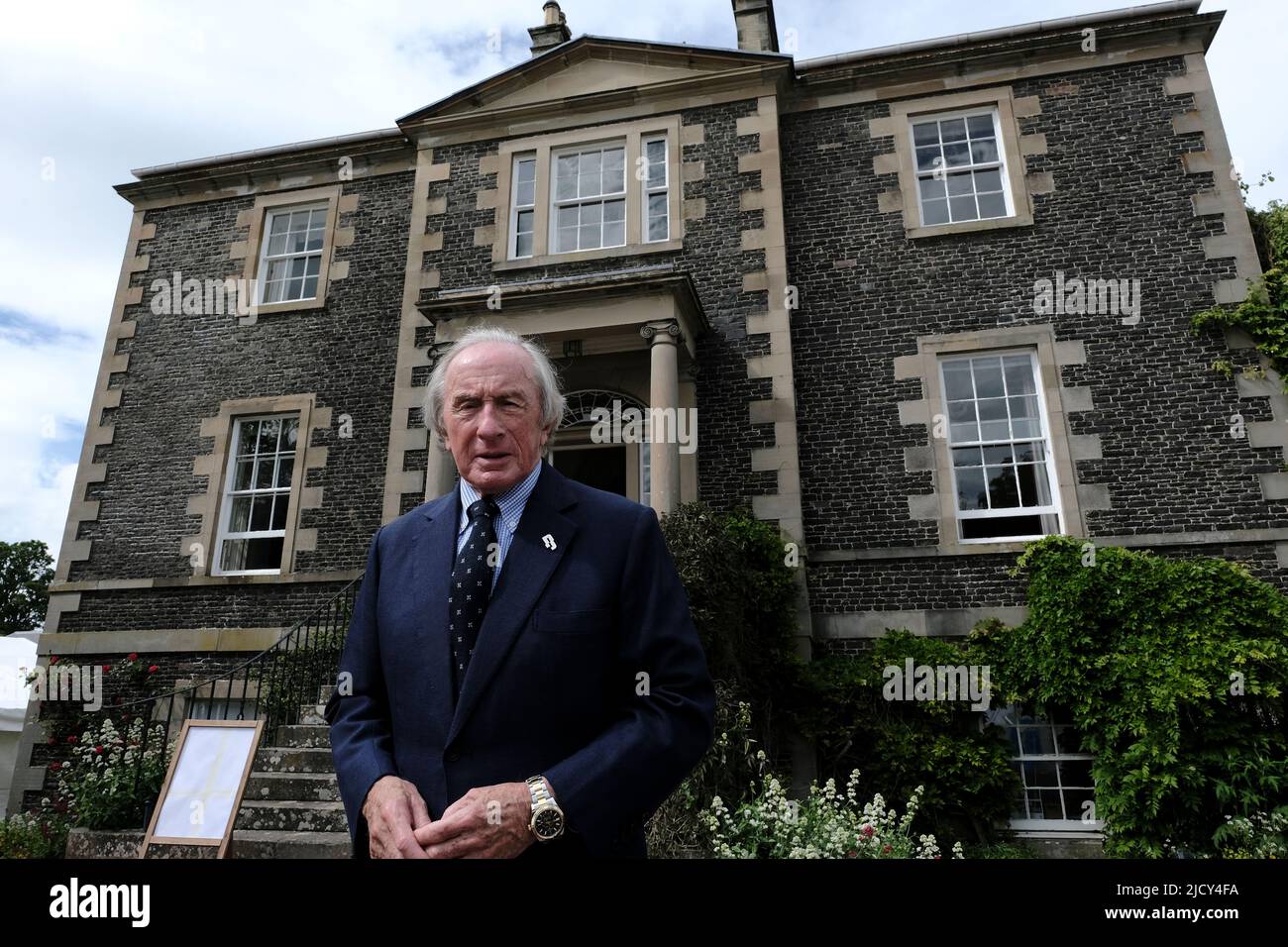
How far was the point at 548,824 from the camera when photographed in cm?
157

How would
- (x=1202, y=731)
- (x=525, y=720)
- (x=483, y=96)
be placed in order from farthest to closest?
(x=483, y=96)
(x=1202, y=731)
(x=525, y=720)

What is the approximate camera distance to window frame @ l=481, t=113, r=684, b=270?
10.6 metres

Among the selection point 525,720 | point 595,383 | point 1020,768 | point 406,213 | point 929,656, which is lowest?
point 1020,768

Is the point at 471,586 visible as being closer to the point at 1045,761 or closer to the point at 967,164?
the point at 1045,761

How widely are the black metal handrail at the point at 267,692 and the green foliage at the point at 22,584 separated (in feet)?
138

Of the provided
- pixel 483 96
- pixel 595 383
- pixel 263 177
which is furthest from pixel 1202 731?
pixel 263 177

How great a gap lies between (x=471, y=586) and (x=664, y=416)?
679 centimetres

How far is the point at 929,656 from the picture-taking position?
825 cm

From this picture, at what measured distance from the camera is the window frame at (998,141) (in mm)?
10000

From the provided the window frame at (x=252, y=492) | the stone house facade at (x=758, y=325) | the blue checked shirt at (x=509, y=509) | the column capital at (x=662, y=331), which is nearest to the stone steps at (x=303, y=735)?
the stone house facade at (x=758, y=325)

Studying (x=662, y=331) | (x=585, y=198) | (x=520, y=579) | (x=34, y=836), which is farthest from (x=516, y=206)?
(x=520, y=579)

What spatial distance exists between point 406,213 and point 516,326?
4.32m

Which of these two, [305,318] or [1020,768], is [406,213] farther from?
[1020,768]

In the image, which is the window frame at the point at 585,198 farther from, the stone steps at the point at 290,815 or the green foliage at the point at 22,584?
the green foliage at the point at 22,584
